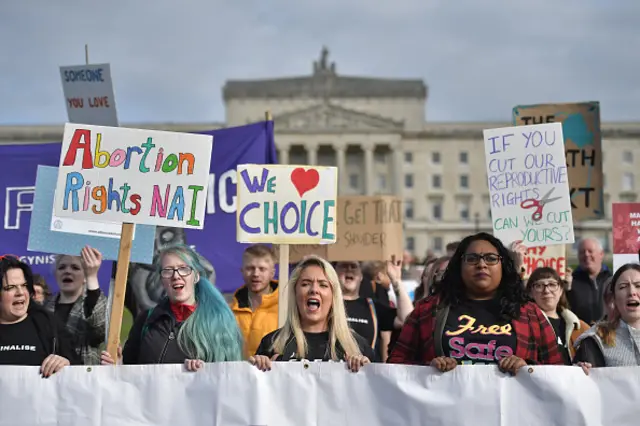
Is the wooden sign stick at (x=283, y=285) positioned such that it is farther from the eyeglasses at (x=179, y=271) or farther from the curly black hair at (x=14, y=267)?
the curly black hair at (x=14, y=267)

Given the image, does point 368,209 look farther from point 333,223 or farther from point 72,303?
point 72,303


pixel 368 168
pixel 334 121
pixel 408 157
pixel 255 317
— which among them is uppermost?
pixel 334 121

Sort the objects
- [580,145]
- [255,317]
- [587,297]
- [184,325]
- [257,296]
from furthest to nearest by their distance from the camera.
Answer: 1. [580,145]
2. [587,297]
3. [257,296]
4. [255,317]
5. [184,325]

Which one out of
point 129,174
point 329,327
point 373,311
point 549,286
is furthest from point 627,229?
point 129,174

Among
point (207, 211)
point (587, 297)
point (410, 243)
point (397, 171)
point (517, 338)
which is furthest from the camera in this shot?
point (410, 243)

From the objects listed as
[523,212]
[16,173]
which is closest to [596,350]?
[523,212]

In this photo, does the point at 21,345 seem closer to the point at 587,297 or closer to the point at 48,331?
the point at 48,331

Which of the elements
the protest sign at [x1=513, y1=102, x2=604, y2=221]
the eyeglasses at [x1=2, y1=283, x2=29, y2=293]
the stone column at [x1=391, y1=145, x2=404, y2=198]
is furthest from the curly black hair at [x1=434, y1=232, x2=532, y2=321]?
the stone column at [x1=391, y1=145, x2=404, y2=198]

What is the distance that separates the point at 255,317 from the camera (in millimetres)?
5258

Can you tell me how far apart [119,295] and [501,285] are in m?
1.94

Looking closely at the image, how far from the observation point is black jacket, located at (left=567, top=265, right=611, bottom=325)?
7.18 m

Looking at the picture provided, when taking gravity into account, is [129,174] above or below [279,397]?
above

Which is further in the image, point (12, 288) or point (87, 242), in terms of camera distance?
point (87, 242)

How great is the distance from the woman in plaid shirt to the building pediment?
73.4 metres
